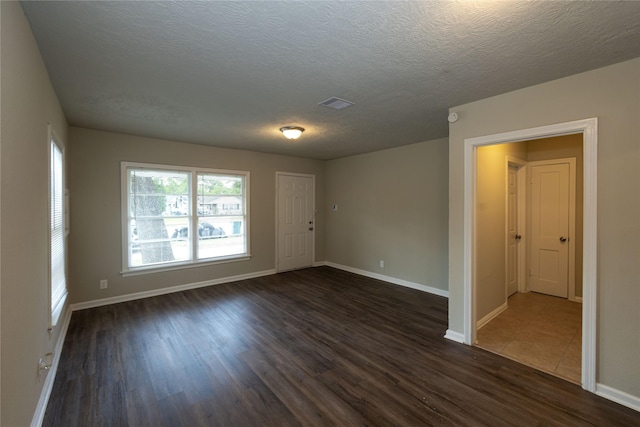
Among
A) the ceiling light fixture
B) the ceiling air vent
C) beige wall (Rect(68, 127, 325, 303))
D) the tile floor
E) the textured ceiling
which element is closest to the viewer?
the textured ceiling

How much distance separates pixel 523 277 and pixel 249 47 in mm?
5297

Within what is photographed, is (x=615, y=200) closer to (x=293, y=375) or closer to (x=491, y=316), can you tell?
(x=491, y=316)

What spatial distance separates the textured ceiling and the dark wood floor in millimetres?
2574

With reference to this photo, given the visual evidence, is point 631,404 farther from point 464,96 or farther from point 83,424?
point 83,424

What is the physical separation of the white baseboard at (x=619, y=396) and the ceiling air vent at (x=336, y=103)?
3256mm

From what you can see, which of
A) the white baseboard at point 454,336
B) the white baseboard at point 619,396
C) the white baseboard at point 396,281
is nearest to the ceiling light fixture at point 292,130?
the white baseboard at point 454,336

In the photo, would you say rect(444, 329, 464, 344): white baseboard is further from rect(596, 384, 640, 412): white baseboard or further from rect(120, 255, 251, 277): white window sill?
rect(120, 255, 251, 277): white window sill

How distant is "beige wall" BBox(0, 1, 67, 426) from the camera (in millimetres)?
1316

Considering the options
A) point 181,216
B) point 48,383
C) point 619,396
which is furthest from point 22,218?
point 619,396

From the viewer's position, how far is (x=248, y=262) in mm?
5594

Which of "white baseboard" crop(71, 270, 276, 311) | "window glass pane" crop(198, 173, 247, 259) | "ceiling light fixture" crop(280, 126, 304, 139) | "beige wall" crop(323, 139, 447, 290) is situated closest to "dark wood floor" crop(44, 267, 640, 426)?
"white baseboard" crop(71, 270, 276, 311)

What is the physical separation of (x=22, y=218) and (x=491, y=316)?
4.64 metres

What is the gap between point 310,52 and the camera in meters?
1.94

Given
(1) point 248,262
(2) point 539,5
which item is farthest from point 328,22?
(1) point 248,262
